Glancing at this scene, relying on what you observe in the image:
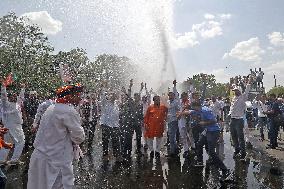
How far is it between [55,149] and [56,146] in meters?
0.04

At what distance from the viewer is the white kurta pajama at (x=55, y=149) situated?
5055mm

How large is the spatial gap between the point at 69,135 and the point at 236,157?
7185 millimetres

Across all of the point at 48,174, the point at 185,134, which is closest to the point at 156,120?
the point at 185,134

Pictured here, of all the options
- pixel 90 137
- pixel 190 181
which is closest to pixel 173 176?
pixel 190 181

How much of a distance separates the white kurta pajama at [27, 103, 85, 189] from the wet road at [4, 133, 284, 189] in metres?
3.09

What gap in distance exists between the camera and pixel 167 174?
9195 mm

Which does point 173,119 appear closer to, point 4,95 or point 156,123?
point 156,123

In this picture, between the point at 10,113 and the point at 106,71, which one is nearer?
the point at 10,113

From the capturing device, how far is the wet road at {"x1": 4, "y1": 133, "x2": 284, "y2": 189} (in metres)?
8.19

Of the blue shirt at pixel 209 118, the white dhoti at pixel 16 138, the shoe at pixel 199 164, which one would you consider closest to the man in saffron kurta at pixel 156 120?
the shoe at pixel 199 164

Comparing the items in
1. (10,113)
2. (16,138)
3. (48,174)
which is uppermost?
(10,113)

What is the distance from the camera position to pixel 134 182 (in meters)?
8.50

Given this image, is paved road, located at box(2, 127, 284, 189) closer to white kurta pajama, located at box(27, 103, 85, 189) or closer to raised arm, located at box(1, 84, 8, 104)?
raised arm, located at box(1, 84, 8, 104)

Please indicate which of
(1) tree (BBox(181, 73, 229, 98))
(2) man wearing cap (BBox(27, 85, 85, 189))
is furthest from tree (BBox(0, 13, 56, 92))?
(2) man wearing cap (BBox(27, 85, 85, 189))
